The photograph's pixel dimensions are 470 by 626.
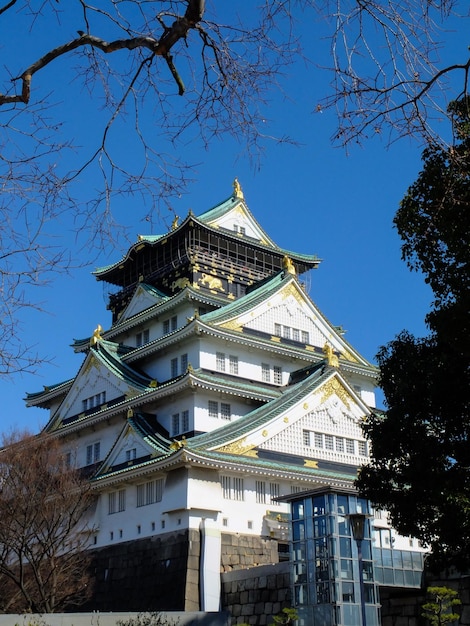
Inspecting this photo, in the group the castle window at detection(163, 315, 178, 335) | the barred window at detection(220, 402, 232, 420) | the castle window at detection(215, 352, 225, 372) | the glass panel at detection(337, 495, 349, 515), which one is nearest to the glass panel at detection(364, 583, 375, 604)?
the glass panel at detection(337, 495, 349, 515)

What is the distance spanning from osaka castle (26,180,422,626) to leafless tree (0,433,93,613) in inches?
47.3

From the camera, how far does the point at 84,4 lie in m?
8.44

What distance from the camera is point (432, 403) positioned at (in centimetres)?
1998

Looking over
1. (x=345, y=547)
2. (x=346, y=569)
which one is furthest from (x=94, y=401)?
(x=346, y=569)

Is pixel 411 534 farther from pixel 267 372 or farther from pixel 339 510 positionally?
pixel 267 372

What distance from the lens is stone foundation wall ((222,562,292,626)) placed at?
29.2 m

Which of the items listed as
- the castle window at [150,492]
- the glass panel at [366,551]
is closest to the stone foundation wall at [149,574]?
the castle window at [150,492]

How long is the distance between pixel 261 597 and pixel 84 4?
26041mm

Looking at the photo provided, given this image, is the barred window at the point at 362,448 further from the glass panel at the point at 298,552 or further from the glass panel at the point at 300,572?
the glass panel at the point at 300,572

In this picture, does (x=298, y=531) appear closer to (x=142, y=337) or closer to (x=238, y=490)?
(x=238, y=490)

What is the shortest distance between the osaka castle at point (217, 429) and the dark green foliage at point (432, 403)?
18.6 feet

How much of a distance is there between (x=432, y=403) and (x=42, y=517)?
1984 cm

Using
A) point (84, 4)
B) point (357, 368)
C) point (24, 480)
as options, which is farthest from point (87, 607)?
point (84, 4)

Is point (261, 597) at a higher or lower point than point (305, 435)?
lower
